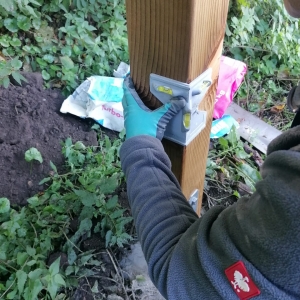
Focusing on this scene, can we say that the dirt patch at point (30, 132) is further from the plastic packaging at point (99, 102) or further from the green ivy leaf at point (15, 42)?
the green ivy leaf at point (15, 42)

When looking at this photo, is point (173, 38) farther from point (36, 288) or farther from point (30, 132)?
point (30, 132)

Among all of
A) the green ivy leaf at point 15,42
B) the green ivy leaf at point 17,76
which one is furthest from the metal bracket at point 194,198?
the green ivy leaf at point 15,42

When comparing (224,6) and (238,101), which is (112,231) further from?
(238,101)

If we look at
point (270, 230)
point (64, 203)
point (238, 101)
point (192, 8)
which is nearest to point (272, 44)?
point (238, 101)

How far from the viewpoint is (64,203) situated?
155 cm

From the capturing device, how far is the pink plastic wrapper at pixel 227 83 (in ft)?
7.63

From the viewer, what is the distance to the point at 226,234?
62 centimetres

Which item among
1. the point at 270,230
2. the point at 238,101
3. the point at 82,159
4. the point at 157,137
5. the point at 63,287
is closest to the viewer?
the point at 270,230

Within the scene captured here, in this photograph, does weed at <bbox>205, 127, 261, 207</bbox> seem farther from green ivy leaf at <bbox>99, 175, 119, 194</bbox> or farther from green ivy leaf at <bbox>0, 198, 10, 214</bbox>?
green ivy leaf at <bbox>0, 198, 10, 214</bbox>

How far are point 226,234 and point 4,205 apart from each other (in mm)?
1124

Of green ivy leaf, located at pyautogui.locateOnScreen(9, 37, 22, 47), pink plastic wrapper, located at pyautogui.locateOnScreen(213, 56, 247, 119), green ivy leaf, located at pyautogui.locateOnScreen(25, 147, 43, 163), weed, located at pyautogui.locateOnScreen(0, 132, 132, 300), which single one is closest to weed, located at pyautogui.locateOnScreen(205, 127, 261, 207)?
pink plastic wrapper, located at pyautogui.locateOnScreen(213, 56, 247, 119)

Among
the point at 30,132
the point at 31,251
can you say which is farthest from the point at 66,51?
the point at 31,251

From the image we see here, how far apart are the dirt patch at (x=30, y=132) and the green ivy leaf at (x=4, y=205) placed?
9cm

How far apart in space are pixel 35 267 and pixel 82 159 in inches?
22.8
